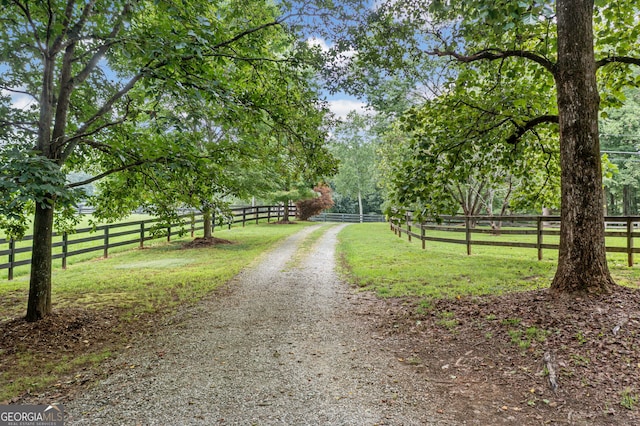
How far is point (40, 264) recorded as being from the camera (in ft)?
17.4

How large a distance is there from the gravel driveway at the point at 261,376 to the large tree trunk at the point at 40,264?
195 centimetres

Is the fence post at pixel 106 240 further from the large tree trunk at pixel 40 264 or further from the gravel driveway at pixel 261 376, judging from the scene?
the gravel driveway at pixel 261 376

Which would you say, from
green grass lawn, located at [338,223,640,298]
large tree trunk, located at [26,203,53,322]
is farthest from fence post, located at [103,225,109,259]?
green grass lawn, located at [338,223,640,298]

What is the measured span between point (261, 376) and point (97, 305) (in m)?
4.42

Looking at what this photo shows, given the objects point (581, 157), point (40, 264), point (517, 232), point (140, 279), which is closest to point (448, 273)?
point (517, 232)

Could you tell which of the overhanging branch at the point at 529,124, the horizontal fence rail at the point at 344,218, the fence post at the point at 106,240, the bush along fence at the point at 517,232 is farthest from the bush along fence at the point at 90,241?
the horizontal fence rail at the point at 344,218

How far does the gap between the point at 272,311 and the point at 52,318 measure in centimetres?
340

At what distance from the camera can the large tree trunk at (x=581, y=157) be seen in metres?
4.52

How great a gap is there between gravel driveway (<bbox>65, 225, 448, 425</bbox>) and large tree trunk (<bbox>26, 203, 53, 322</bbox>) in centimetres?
195

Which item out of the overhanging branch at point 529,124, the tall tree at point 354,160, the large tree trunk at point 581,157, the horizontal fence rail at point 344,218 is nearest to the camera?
the large tree trunk at point 581,157

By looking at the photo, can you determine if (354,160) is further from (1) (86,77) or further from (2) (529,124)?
(1) (86,77)

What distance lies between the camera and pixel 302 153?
22.6 feet

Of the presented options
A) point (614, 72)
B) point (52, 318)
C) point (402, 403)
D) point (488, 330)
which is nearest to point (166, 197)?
point (52, 318)

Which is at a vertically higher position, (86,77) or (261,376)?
(86,77)
